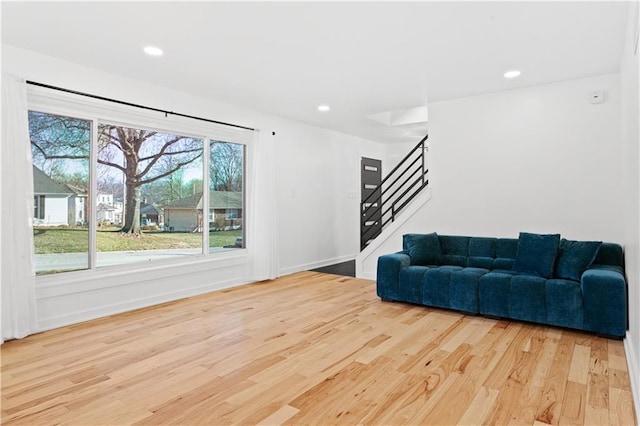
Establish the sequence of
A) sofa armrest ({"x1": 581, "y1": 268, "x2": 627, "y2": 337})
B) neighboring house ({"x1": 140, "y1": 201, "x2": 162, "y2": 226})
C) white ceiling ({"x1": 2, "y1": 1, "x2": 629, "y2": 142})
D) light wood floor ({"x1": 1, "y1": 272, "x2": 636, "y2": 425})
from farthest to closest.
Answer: neighboring house ({"x1": 140, "y1": 201, "x2": 162, "y2": 226})
sofa armrest ({"x1": 581, "y1": 268, "x2": 627, "y2": 337})
white ceiling ({"x1": 2, "y1": 1, "x2": 629, "y2": 142})
light wood floor ({"x1": 1, "y1": 272, "x2": 636, "y2": 425})

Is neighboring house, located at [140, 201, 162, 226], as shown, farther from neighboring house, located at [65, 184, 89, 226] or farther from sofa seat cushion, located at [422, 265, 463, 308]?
sofa seat cushion, located at [422, 265, 463, 308]

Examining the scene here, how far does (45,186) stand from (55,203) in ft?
0.59

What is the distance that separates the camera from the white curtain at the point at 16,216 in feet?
10.3

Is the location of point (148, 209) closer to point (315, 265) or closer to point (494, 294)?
point (315, 265)

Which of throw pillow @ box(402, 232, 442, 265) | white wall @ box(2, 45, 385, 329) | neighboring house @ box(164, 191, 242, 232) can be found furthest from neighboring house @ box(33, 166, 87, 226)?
throw pillow @ box(402, 232, 442, 265)

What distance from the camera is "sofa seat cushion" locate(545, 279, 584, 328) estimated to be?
130 inches

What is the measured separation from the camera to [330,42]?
125 inches

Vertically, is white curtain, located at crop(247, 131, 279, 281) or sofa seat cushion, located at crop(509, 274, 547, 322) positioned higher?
white curtain, located at crop(247, 131, 279, 281)

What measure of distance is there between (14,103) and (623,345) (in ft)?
17.7

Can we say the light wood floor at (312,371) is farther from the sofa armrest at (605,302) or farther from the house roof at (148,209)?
the house roof at (148,209)

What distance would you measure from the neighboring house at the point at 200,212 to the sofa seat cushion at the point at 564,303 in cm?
395

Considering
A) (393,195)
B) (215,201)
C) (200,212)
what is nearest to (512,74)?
(393,195)

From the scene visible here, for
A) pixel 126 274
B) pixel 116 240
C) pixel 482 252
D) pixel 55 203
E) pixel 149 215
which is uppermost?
pixel 55 203

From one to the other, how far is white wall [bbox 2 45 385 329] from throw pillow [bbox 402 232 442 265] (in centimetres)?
212
